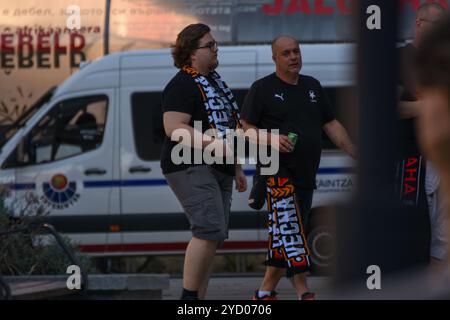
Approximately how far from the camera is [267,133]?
691cm

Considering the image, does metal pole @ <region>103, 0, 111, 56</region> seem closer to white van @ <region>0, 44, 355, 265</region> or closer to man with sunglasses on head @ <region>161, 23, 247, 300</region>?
white van @ <region>0, 44, 355, 265</region>

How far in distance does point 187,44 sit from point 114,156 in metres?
5.24

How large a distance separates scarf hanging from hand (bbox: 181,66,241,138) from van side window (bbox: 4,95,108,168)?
17.2 feet

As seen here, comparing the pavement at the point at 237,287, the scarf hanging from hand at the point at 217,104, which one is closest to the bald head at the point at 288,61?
the scarf hanging from hand at the point at 217,104

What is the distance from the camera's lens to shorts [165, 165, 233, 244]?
645 cm

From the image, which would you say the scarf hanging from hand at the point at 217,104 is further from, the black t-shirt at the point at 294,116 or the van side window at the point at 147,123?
the van side window at the point at 147,123

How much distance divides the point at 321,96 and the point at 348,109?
17.1 feet

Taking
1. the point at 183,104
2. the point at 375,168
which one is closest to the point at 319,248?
the point at 183,104

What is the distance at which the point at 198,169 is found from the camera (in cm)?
648

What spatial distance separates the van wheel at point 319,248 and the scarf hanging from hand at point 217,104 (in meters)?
5.10

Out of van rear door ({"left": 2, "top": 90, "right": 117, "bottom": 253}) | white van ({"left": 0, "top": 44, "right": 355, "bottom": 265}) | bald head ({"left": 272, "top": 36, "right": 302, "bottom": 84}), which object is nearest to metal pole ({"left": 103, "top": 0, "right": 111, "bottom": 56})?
white van ({"left": 0, "top": 44, "right": 355, "bottom": 265})

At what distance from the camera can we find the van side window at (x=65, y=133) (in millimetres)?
11859

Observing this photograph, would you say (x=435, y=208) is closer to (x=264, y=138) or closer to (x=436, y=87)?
(x=264, y=138)
